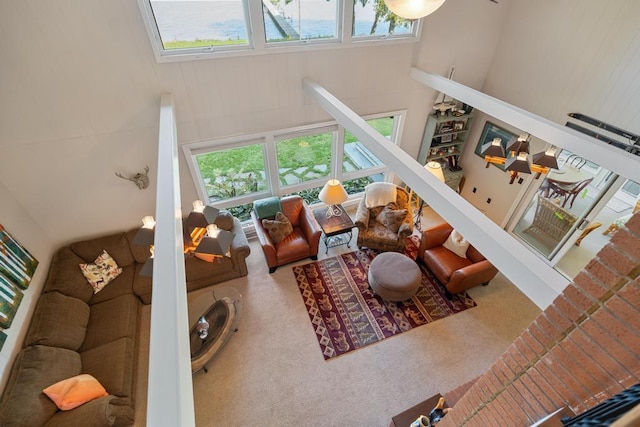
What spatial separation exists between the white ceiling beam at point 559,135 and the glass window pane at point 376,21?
882 mm

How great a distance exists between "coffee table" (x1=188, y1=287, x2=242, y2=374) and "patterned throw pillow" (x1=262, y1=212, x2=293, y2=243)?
1.00m

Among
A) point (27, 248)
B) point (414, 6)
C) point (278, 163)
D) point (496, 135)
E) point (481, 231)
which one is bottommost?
point (27, 248)

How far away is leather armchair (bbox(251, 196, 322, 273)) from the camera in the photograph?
4270 mm

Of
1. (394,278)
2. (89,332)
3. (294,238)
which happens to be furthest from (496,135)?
(89,332)

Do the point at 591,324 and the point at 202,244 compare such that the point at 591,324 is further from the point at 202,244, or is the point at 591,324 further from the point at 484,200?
the point at 484,200

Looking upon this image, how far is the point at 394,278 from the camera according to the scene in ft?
12.6

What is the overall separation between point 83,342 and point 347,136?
4.54 meters

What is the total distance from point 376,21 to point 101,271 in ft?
16.2

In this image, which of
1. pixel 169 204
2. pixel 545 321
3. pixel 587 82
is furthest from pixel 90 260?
pixel 587 82

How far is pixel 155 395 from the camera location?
91 centimetres

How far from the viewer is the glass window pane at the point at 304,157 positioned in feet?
15.1

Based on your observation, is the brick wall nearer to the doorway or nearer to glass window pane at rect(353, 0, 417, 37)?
the doorway

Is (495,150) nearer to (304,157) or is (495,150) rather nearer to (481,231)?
(481,231)

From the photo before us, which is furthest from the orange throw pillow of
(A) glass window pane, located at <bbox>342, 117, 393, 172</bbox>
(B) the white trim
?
(A) glass window pane, located at <bbox>342, 117, 393, 172</bbox>
